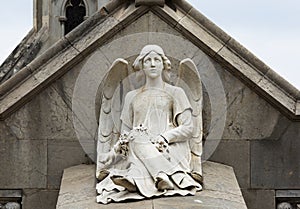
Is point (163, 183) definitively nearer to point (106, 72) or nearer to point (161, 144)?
point (161, 144)

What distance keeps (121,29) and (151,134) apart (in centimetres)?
173

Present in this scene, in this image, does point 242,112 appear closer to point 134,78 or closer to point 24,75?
point 134,78

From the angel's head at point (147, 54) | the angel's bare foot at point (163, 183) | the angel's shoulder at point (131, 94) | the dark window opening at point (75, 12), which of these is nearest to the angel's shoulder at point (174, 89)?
the angel's head at point (147, 54)

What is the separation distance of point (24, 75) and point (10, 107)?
1.26ft

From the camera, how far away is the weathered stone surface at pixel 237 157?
50.2 ft

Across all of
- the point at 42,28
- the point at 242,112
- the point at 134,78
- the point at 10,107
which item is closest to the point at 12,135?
the point at 10,107

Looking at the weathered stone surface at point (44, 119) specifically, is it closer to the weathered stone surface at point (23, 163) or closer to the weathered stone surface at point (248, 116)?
the weathered stone surface at point (23, 163)

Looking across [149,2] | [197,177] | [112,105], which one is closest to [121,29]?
[149,2]

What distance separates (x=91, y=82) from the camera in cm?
1532

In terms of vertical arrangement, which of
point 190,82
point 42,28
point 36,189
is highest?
point 42,28

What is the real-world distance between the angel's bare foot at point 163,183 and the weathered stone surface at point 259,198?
1.92 m

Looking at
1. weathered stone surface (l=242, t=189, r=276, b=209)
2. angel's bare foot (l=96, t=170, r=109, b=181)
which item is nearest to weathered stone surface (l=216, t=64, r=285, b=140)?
weathered stone surface (l=242, t=189, r=276, b=209)

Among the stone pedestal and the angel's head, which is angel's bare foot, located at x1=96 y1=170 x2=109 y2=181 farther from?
the angel's head

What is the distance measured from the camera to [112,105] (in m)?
14.8
